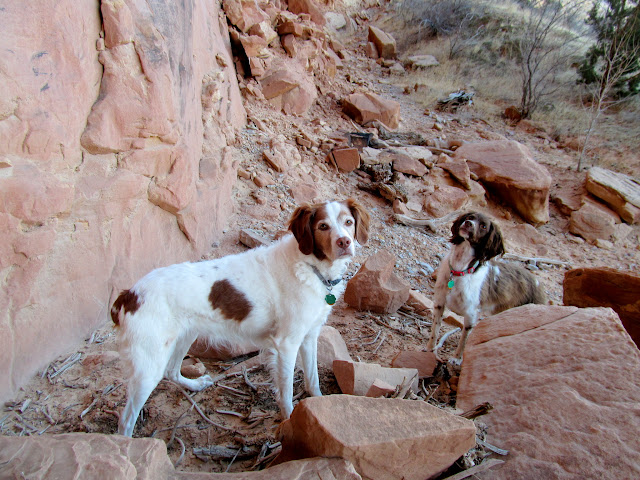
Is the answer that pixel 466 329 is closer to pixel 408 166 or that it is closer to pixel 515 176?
pixel 408 166

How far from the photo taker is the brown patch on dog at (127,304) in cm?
237

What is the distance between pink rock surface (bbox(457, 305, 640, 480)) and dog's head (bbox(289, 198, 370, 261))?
1213 millimetres

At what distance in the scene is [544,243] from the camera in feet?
25.1

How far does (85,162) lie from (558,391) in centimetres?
373

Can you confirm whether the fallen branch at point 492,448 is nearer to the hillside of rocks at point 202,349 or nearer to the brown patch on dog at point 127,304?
the hillside of rocks at point 202,349

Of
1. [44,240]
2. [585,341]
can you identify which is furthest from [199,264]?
[585,341]

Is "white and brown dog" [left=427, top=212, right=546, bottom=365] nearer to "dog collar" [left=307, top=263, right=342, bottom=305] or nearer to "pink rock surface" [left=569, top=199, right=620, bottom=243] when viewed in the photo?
"dog collar" [left=307, top=263, right=342, bottom=305]

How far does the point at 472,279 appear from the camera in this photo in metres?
3.89

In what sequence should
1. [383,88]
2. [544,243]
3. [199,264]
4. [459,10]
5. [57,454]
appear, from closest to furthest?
[57,454]
[199,264]
[544,243]
[383,88]
[459,10]

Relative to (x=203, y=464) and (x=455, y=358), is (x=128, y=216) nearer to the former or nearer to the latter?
(x=203, y=464)

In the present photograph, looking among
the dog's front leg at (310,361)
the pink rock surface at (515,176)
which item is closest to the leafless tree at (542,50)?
the pink rock surface at (515,176)

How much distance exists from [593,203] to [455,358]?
271 inches

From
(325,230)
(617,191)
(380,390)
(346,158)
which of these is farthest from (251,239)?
(617,191)

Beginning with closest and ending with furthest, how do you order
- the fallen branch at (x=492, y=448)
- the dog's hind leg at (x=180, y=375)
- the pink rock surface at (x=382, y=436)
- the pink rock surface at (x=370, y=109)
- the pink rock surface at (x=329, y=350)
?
the pink rock surface at (x=382, y=436), the fallen branch at (x=492, y=448), the dog's hind leg at (x=180, y=375), the pink rock surface at (x=329, y=350), the pink rock surface at (x=370, y=109)
